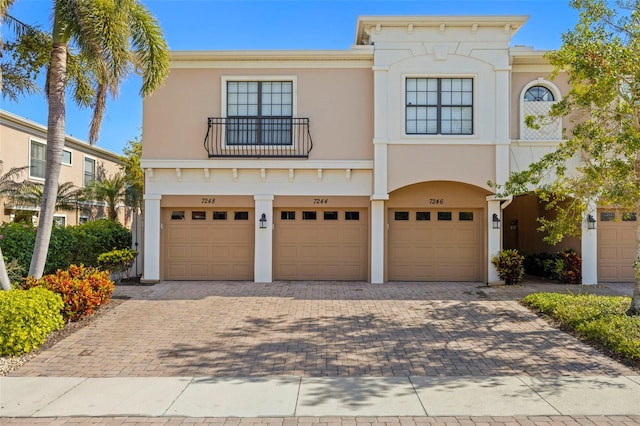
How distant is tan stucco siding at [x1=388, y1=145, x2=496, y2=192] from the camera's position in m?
13.4

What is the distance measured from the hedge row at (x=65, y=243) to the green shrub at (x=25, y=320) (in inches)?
160

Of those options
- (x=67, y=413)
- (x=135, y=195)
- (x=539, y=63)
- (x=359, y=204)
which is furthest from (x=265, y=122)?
(x=135, y=195)

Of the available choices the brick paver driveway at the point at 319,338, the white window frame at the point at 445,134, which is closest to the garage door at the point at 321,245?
the brick paver driveway at the point at 319,338

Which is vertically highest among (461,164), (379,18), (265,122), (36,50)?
(379,18)

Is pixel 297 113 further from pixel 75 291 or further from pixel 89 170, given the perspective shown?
pixel 89 170

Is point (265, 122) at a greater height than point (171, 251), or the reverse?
point (265, 122)

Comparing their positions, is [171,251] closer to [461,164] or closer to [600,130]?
[461,164]

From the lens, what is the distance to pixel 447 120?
13648mm

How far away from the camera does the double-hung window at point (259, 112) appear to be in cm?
1384

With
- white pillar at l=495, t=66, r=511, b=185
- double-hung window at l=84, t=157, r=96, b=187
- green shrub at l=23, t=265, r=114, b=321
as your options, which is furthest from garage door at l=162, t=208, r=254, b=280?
double-hung window at l=84, t=157, r=96, b=187

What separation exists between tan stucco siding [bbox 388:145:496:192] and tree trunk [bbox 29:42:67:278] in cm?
871

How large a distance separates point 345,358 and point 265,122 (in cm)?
838

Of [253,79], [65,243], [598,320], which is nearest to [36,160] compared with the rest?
[65,243]

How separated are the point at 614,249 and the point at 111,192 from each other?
23.5 meters
